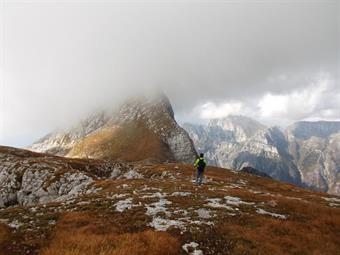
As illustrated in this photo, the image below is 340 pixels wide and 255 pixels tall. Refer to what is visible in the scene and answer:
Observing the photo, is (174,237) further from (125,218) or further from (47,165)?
(47,165)

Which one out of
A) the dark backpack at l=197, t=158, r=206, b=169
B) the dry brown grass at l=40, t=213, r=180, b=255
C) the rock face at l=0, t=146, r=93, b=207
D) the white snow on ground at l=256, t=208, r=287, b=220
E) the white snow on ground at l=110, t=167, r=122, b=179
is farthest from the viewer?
the white snow on ground at l=110, t=167, r=122, b=179

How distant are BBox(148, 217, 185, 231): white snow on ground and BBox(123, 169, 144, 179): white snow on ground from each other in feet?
160

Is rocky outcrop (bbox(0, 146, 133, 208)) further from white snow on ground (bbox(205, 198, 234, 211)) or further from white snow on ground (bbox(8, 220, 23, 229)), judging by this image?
white snow on ground (bbox(8, 220, 23, 229))

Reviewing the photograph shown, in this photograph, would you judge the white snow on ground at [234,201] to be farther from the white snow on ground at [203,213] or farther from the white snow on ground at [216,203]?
the white snow on ground at [203,213]

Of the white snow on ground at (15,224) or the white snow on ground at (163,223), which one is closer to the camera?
the white snow on ground at (15,224)

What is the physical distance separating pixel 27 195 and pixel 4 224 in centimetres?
4827

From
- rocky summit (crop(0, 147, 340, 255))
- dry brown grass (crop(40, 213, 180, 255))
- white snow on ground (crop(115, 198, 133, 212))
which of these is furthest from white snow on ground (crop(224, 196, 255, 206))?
dry brown grass (crop(40, 213, 180, 255))

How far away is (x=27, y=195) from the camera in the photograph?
65.5 metres

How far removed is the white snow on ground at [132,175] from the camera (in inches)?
2852

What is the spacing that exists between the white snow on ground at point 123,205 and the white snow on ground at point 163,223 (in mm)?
4035

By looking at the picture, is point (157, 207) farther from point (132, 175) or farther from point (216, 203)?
point (132, 175)

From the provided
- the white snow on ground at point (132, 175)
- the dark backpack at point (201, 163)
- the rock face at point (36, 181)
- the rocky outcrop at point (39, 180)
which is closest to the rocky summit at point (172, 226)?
the dark backpack at point (201, 163)

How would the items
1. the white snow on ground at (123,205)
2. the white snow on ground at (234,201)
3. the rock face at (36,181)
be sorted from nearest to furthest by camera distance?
1. the white snow on ground at (123,205)
2. the white snow on ground at (234,201)
3. the rock face at (36,181)

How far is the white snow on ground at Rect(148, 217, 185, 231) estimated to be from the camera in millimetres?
21977
